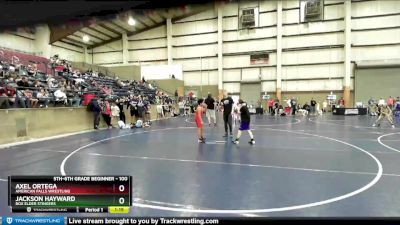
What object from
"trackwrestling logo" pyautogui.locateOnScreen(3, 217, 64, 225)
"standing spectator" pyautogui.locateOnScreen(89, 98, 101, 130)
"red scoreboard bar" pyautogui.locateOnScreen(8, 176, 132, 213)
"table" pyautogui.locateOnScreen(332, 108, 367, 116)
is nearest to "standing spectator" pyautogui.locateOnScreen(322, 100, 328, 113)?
"table" pyautogui.locateOnScreen(332, 108, 367, 116)

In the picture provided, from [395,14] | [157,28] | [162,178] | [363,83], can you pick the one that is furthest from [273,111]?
[162,178]

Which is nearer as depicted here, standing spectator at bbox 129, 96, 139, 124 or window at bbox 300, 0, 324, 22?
standing spectator at bbox 129, 96, 139, 124

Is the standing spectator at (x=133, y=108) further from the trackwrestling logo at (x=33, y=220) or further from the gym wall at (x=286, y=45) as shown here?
the trackwrestling logo at (x=33, y=220)

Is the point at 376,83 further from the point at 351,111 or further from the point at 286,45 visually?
the point at 286,45

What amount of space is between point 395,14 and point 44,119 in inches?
1233

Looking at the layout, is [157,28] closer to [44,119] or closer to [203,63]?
[203,63]

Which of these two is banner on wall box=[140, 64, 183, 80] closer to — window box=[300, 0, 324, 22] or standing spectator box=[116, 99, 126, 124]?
window box=[300, 0, 324, 22]

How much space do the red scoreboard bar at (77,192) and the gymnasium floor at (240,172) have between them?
0.56 m

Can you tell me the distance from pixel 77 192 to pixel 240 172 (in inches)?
184

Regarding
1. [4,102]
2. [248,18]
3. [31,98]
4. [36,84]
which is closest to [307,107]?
[248,18]

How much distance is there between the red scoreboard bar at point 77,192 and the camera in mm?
2029

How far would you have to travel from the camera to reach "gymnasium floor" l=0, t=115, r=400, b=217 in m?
4.30

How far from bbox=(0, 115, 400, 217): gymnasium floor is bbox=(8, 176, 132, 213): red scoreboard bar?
0.56 m

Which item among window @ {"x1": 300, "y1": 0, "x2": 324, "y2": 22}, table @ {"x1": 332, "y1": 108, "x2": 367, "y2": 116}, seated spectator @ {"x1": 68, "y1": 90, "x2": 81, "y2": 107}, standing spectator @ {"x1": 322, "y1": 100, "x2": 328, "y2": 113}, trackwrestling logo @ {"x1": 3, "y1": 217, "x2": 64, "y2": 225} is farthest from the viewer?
standing spectator @ {"x1": 322, "y1": 100, "x2": 328, "y2": 113}
